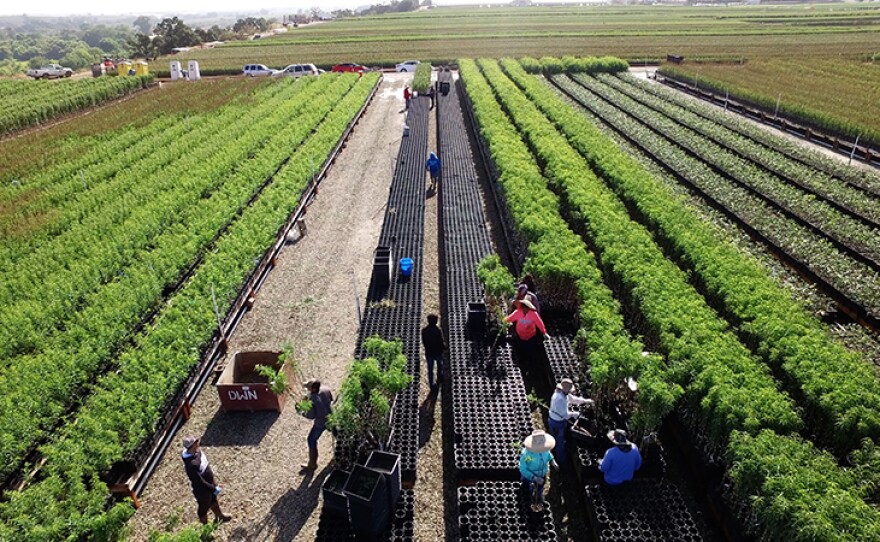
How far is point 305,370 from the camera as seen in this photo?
37.9ft

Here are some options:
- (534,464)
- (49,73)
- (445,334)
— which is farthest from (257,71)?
(534,464)

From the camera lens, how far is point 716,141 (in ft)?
82.4

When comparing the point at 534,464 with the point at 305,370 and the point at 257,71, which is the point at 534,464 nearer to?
the point at 305,370

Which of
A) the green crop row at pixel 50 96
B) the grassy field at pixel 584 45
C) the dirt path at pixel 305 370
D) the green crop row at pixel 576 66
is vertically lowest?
the dirt path at pixel 305 370

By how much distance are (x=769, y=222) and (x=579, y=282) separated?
29.2ft

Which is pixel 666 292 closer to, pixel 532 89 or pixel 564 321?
pixel 564 321

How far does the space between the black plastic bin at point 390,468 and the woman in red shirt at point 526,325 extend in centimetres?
375

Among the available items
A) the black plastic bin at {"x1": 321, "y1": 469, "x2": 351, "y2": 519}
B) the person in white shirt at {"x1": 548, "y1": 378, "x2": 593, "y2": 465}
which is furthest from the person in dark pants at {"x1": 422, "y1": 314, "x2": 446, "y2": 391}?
the black plastic bin at {"x1": 321, "y1": 469, "x2": 351, "y2": 519}

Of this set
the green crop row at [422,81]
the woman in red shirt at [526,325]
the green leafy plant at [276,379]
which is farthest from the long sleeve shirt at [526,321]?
the green crop row at [422,81]

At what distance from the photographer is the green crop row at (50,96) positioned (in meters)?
34.2

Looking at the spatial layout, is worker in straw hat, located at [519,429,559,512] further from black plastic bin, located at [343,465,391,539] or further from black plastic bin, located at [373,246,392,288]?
black plastic bin, located at [373,246,392,288]

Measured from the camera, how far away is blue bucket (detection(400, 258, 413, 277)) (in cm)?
1414

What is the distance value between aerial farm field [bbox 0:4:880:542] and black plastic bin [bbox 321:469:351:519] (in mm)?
45

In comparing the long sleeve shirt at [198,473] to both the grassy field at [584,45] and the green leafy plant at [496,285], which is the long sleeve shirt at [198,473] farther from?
the grassy field at [584,45]
